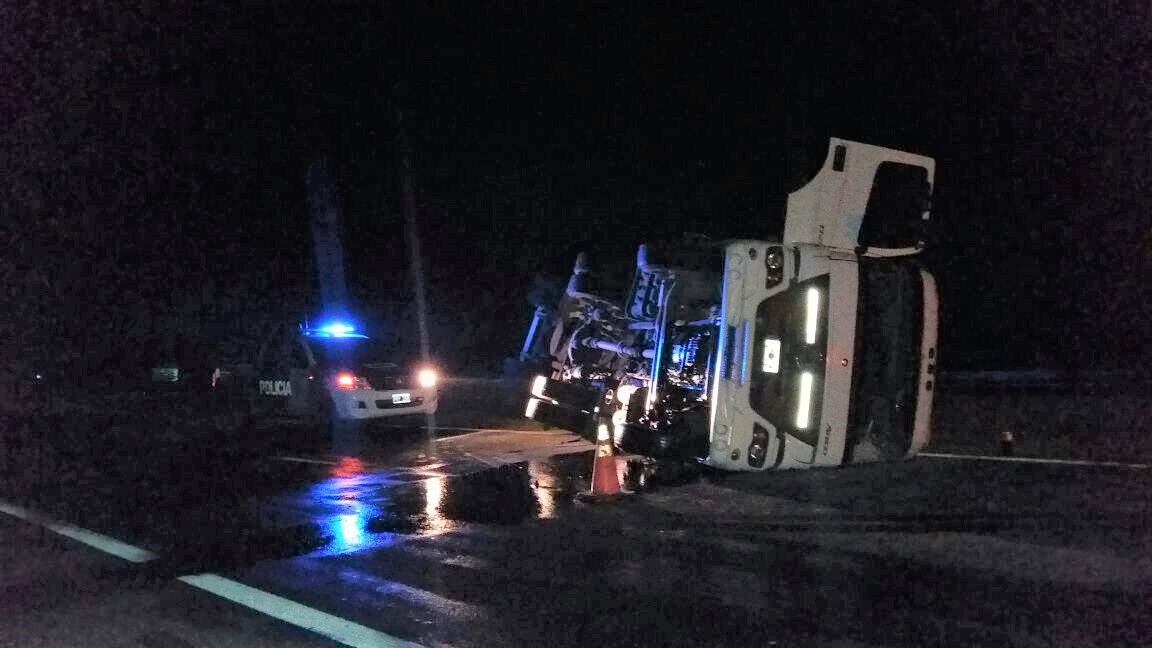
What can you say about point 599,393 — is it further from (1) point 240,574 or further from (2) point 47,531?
(2) point 47,531

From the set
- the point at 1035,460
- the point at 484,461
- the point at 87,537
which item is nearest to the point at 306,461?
the point at 484,461

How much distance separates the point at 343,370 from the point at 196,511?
182 inches

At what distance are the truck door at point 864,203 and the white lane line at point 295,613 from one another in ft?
15.7

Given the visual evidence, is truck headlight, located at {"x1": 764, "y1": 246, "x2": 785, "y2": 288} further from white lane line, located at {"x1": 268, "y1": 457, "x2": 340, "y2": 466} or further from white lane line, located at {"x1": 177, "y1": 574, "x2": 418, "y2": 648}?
white lane line, located at {"x1": 268, "y1": 457, "x2": 340, "y2": 466}

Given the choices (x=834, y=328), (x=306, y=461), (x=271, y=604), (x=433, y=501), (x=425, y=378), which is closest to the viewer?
(x=271, y=604)

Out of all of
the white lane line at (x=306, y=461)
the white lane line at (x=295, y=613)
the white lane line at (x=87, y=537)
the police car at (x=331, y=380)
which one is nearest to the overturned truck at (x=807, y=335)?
the white lane line at (x=295, y=613)

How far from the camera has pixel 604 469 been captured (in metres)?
8.66

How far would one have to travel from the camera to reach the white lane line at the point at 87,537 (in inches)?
281

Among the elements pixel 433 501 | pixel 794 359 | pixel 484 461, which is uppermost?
pixel 794 359

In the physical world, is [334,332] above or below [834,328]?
below

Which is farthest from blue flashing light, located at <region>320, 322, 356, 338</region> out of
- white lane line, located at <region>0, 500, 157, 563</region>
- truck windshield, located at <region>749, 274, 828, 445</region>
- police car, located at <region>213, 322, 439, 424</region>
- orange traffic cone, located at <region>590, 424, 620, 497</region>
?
truck windshield, located at <region>749, 274, 828, 445</region>

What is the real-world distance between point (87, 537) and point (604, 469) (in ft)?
14.3

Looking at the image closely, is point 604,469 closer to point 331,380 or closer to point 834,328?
point 834,328

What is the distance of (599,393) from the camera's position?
32.8 ft
